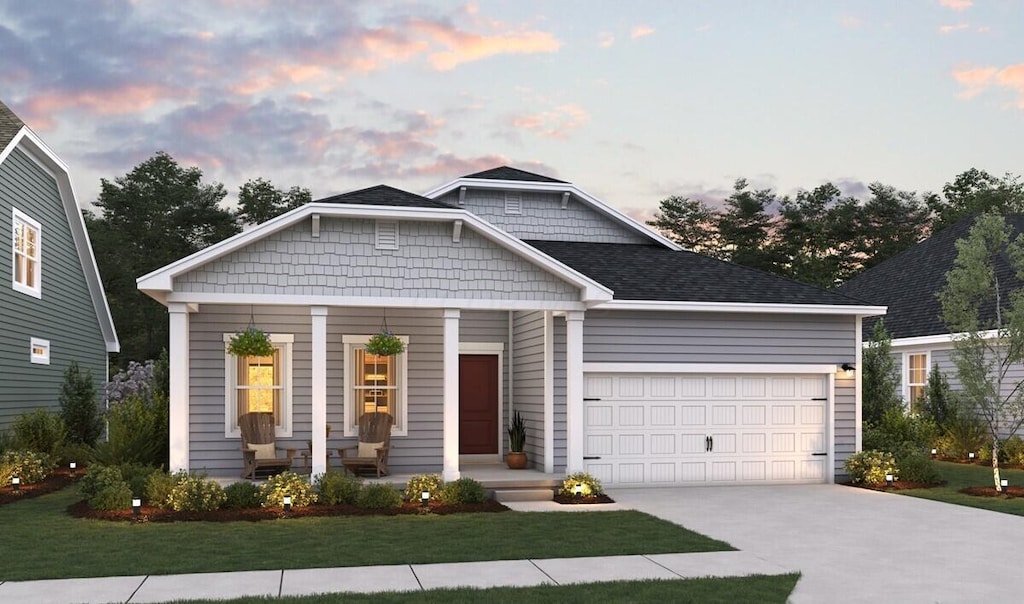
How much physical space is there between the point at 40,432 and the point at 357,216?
7.90m

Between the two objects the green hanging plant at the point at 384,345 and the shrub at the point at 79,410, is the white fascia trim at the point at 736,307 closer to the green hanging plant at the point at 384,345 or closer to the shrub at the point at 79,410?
the green hanging plant at the point at 384,345

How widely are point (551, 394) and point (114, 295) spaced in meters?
30.6

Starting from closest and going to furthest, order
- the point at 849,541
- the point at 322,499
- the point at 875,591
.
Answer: the point at 875,591 → the point at 849,541 → the point at 322,499

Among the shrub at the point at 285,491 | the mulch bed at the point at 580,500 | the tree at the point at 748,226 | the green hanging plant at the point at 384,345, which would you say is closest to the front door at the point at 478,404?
the green hanging plant at the point at 384,345

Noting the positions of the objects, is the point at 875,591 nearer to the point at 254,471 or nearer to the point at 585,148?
the point at 254,471

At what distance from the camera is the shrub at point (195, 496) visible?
12.2 metres

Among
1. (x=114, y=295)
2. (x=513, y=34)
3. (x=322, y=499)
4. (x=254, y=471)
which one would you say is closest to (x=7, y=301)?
(x=254, y=471)

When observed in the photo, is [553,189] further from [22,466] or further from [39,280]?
[22,466]

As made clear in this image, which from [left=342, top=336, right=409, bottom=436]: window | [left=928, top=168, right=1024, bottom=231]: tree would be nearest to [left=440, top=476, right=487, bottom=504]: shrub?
[left=342, top=336, right=409, bottom=436]: window

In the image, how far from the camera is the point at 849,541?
35.0 ft

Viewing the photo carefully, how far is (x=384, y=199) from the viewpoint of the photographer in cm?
1441

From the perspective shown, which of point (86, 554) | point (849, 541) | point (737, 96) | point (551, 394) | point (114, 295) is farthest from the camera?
point (114, 295)

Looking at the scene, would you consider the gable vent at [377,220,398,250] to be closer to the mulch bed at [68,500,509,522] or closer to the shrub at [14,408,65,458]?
the mulch bed at [68,500,509,522]

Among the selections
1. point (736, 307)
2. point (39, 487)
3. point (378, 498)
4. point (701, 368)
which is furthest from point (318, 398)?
point (736, 307)
